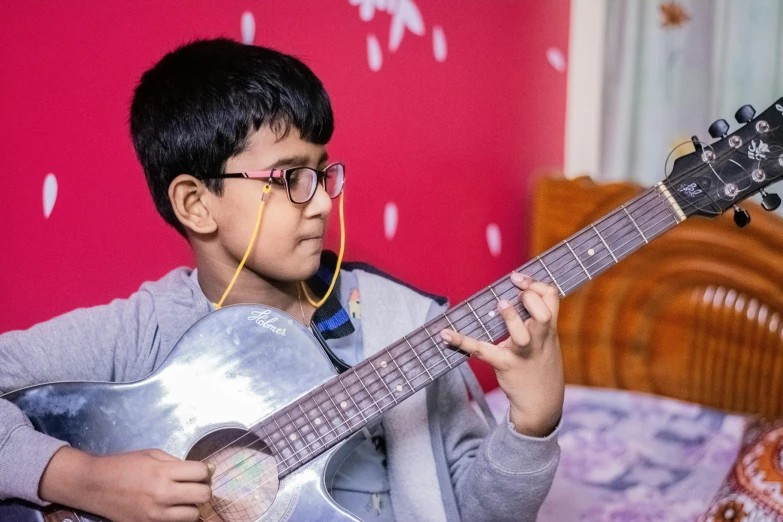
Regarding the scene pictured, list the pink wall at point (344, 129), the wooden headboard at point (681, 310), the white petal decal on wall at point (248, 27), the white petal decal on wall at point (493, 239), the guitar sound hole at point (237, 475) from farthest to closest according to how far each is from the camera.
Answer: the white petal decal on wall at point (493, 239)
the wooden headboard at point (681, 310)
the white petal decal on wall at point (248, 27)
the pink wall at point (344, 129)
the guitar sound hole at point (237, 475)

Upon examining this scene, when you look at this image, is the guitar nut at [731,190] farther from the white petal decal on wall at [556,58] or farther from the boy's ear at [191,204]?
the white petal decal on wall at [556,58]

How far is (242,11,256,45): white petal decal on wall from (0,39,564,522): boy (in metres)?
0.32

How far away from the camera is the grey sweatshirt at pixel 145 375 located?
1.02 m

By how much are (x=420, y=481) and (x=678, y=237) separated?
0.89 meters

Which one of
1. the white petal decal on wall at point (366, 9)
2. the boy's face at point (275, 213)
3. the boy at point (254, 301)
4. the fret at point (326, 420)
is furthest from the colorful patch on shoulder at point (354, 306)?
the white petal decal on wall at point (366, 9)

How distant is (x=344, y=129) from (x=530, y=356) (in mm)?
832

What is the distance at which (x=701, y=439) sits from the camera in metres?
1.67

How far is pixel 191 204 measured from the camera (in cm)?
117

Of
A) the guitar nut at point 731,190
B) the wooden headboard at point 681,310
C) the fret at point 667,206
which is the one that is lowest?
the wooden headboard at point 681,310

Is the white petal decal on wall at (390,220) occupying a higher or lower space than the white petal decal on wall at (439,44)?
lower

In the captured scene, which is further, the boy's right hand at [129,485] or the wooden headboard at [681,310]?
the wooden headboard at [681,310]

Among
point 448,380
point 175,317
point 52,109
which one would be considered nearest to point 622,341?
point 448,380

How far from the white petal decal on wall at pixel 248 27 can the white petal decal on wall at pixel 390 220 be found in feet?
1.56

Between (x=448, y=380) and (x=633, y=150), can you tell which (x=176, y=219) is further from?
→ (x=633, y=150)
